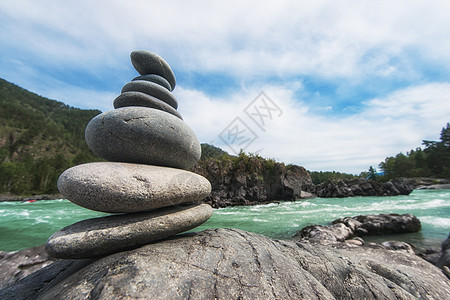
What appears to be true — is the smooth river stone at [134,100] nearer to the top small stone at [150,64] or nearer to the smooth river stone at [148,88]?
the smooth river stone at [148,88]

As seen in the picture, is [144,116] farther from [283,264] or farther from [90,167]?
[283,264]

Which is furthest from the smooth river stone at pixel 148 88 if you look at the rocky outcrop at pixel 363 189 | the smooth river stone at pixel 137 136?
the rocky outcrop at pixel 363 189

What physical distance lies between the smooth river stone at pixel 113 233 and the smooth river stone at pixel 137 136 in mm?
873

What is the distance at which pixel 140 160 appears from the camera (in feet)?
10.0

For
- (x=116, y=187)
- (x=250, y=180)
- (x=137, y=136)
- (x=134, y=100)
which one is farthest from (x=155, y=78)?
(x=250, y=180)

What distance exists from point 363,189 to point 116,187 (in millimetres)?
57443

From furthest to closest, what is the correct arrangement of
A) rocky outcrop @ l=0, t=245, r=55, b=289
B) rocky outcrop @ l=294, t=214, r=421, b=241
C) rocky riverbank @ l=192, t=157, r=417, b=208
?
rocky riverbank @ l=192, t=157, r=417, b=208 < rocky outcrop @ l=294, t=214, r=421, b=241 < rocky outcrop @ l=0, t=245, r=55, b=289

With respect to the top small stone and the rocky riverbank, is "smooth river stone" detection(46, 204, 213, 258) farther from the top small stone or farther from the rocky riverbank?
the rocky riverbank

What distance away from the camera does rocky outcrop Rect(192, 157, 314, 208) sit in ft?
93.6

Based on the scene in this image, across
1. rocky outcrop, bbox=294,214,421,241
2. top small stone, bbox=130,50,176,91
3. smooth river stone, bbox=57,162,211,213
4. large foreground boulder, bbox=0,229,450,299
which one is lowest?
rocky outcrop, bbox=294,214,421,241

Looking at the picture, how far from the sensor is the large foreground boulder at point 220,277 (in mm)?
1720

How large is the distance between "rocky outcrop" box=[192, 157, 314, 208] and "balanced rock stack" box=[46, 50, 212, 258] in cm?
2402

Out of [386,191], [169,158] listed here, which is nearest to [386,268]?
[169,158]

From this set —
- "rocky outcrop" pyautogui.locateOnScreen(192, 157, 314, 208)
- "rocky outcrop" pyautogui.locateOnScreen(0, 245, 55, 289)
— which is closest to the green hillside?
"rocky outcrop" pyautogui.locateOnScreen(192, 157, 314, 208)
